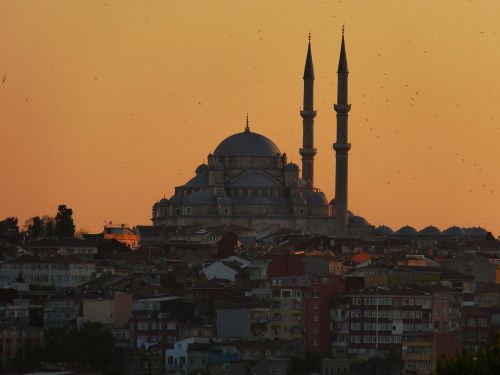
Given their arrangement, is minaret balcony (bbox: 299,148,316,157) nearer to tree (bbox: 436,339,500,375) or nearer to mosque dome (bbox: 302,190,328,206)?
mosque dome (bbox: 302,190,328,206)

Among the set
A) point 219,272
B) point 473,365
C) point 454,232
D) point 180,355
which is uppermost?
point 454,232

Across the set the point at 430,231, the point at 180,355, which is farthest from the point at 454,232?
the point at 180,355

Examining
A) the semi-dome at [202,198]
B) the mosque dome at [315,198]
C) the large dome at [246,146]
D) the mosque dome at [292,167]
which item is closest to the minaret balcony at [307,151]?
the mosque dome at [315,198]

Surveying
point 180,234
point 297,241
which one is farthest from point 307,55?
point 297,241

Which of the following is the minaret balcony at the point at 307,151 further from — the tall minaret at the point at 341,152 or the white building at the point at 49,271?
the white building at the point at 49,271

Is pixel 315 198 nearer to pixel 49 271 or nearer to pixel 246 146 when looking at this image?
pixel 246 146

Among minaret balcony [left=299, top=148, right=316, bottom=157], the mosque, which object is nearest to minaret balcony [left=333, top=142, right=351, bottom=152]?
the mosque

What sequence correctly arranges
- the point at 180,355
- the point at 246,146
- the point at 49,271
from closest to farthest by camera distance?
the point at 180,355, the point at 49,271, the point at 246,146
